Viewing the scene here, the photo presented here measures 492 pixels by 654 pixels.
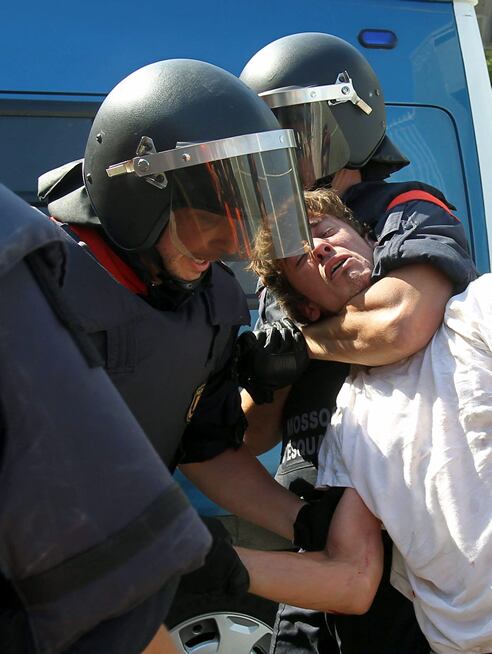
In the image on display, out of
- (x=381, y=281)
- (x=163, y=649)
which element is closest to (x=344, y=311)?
(x=381, y=281)

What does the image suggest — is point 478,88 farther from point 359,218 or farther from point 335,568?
point 335,568

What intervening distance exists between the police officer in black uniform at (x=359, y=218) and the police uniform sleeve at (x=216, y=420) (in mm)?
200

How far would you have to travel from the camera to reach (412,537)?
5.95 feet

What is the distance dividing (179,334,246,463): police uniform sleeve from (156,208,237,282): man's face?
0.32 metres

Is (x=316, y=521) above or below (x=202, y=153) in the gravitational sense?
below

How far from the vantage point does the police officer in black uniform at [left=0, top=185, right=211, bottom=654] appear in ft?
2.73

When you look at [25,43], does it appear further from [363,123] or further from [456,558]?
[456,558]

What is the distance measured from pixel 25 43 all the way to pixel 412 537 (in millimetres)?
1927

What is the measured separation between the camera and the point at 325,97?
7.75 ft

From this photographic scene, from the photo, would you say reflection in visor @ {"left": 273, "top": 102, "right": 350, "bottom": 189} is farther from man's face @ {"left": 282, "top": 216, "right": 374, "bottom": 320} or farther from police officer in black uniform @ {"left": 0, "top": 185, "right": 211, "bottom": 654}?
police officer in black uniform @ {"left": 0, "top": 185, "right": 211, "bottom": 654}

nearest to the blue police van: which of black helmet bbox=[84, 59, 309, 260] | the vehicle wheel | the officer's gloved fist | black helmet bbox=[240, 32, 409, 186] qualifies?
the vehicle wheel

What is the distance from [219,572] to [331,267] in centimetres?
87

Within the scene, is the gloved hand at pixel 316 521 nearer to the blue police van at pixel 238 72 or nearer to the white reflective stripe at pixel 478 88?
the blue police van at pixel 238 72

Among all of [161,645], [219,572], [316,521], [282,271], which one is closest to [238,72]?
[282,271]
